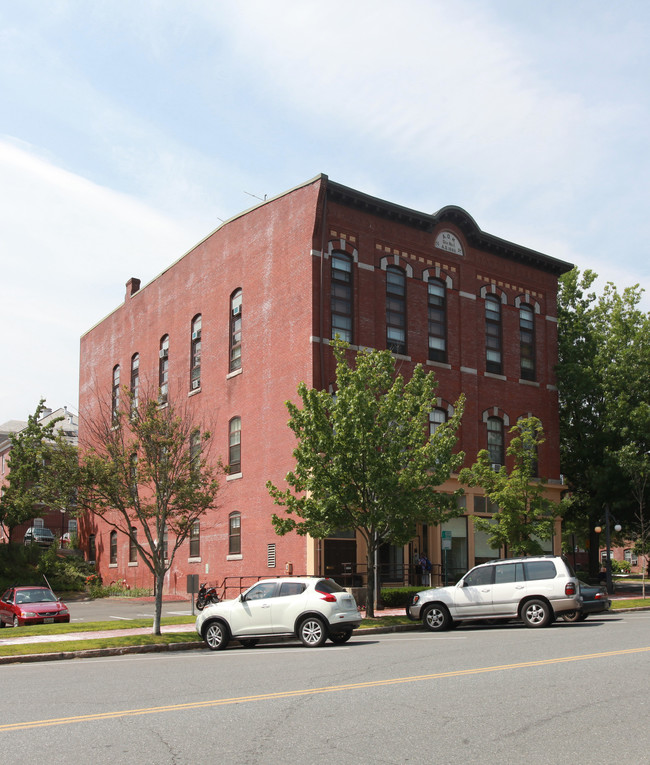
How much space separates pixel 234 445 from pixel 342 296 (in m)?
8.06

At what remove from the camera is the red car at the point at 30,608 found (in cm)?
2788

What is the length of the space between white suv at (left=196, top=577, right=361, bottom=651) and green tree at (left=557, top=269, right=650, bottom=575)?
81.2 ft

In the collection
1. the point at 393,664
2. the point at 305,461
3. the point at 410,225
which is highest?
the point at 410,225

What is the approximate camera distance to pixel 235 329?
123ft

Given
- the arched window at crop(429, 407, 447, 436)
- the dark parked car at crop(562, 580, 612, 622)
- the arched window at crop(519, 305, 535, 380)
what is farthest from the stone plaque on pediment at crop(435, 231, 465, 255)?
the dark parked car at crop(562, 580, 612, 622)

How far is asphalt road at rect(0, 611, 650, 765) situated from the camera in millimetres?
7297

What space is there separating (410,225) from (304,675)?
26.3 m

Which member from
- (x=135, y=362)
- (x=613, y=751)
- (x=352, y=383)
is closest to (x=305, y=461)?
(x=352, y=383)

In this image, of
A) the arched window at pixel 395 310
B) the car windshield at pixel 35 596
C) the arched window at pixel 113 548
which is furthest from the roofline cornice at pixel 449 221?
the arched window at pixel 113 548

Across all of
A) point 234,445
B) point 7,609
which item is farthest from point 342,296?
point 7,609

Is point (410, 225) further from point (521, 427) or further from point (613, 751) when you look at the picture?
Result: point (613, 751)

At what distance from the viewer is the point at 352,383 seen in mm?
25109

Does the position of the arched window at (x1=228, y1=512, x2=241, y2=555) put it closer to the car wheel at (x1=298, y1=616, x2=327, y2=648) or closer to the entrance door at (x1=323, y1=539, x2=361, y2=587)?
the entrance door at (x1=323, y1=539, x2=361, y2=587)

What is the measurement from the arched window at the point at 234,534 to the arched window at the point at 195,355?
719cm
